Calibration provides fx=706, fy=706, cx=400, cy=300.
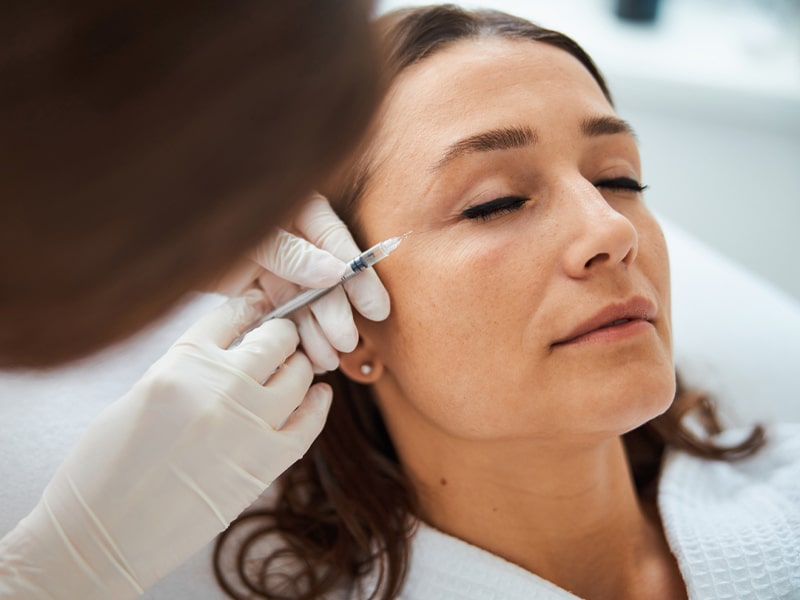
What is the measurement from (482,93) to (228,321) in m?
0.52

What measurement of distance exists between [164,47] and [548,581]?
3.38 feet

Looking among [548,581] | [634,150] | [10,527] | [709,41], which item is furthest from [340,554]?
[709,41]

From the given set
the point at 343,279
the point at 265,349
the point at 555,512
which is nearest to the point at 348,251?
the point at 343,279

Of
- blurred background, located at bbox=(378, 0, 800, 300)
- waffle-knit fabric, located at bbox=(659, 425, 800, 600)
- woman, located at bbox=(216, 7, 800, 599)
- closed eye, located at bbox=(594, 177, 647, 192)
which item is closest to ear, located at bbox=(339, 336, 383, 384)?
woman, located at bbox=(216, 7, 800, 599)

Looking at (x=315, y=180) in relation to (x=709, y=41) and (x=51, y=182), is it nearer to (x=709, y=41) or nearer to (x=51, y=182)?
(x=51, y=182)

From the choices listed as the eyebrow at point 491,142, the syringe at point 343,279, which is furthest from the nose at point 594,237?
the syringe at point 343,279

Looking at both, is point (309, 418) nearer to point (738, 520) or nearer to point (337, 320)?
point (337, 320)

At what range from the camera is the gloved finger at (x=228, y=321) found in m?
1.05

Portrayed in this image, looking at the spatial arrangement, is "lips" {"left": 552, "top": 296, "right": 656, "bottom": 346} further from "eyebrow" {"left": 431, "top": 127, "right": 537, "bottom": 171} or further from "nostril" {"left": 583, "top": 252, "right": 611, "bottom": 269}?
"eyebrow" {"left": 431, "top": 127, "right": 537, "bottom": 171}

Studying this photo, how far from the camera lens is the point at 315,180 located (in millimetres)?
603

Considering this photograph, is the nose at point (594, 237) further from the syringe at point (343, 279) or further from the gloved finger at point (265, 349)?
the gloved finger at point (265, 349)

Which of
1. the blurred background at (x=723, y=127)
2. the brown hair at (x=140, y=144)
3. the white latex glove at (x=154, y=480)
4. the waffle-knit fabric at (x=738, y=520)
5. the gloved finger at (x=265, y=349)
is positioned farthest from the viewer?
the blurred background at (x=723, y=127)

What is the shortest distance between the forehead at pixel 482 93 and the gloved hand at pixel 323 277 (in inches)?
6.7

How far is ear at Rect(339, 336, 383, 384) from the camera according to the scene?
1.22 m
